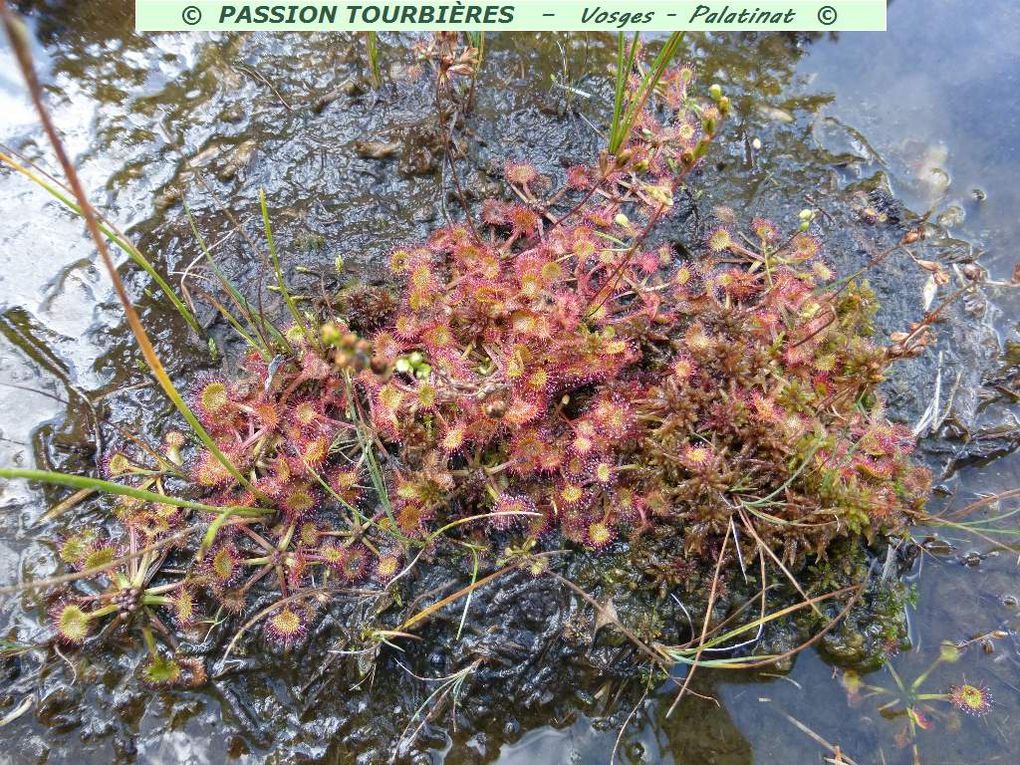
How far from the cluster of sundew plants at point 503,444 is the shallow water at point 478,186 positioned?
0.36 m

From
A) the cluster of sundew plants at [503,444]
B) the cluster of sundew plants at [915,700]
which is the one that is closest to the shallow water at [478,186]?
the cluster of sundew plants at [915,700]

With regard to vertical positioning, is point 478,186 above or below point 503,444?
above

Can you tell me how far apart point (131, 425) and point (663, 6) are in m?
3.26

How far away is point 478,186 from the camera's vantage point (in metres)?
3.71

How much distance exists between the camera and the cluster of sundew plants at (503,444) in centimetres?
281

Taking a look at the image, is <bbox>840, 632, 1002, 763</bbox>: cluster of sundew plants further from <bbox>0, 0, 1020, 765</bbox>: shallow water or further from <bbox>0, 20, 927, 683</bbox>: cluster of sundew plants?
<bbox>0, 20, 927, 683</bbox>: cluster of sundew plants

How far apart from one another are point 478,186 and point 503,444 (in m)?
1.56

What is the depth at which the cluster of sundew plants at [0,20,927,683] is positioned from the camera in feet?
9.23

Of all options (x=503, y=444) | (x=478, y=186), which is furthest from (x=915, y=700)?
(x=478, y=186)

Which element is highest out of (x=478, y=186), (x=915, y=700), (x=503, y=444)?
(x=478, y=186)

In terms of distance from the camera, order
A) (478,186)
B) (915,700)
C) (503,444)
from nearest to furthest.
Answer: (915,700)
(503,444)
(478,186)

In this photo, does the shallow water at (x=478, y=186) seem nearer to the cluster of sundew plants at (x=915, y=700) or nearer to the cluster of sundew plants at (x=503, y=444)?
the cluster of sundew plants at (x=915, y=700)

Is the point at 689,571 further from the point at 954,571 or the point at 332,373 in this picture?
the point at 332,373

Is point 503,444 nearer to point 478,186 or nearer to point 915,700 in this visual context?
point 478,186
